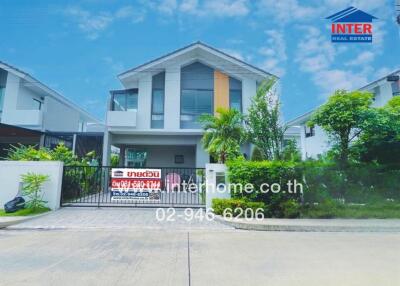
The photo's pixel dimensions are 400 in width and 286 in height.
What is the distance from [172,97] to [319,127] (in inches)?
385

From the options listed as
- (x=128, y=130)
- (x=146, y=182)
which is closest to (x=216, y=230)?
(x=146, y=182)

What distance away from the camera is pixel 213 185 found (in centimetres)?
941

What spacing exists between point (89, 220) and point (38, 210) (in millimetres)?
2417

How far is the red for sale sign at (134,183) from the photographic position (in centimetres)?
970

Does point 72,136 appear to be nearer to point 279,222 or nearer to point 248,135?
point 248,135

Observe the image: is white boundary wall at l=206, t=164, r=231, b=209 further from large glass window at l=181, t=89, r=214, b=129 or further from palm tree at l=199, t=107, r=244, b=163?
Answer: large glass window at l=181, t=89, r=214, b=129

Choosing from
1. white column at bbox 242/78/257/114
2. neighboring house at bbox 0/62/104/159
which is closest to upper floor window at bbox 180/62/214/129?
white column at bbox 242/78/257/114

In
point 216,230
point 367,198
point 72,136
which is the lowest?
point 216,230

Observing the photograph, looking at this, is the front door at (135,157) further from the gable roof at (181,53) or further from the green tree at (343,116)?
the green tree at (343,116)

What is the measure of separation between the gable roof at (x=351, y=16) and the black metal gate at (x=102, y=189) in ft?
25.5

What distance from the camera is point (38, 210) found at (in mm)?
9055

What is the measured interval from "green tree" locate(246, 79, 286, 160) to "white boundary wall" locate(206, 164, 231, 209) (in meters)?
2.28

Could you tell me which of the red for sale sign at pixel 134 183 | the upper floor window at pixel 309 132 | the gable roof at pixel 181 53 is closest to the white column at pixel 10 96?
the gable roof at pixel 181 53

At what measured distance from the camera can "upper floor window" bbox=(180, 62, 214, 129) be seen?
52.7 feet
